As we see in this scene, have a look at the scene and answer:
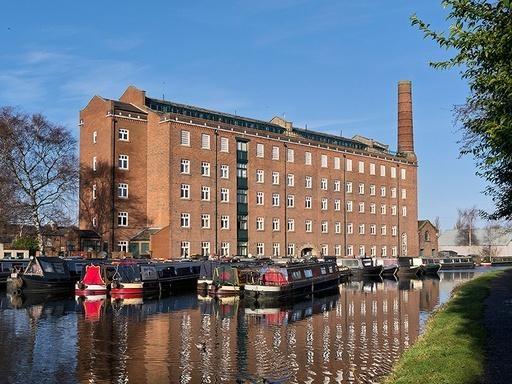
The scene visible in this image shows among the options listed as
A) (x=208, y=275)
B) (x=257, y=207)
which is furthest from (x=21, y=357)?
(x=257, y=207)

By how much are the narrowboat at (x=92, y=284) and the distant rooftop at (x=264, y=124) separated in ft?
83.6

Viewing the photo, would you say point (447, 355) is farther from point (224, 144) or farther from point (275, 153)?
point (275, 153)

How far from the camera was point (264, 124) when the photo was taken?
7756 cm

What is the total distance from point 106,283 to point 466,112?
3065 centimetres

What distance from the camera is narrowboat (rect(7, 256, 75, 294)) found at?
43.3m

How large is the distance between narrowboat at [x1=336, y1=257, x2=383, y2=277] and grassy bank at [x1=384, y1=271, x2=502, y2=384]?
4279 cm

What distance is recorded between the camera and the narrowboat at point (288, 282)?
128 ft

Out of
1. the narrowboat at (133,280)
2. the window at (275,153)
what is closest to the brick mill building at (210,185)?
the window at (275,153)

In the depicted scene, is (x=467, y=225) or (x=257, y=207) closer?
(x=257, y=207)

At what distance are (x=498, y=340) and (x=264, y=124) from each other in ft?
200

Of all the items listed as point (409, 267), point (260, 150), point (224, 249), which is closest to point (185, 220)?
point (224, 249)

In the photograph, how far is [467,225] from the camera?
151750mm

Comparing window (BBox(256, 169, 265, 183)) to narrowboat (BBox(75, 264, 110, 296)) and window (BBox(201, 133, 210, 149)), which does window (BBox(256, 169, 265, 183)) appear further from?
narrowboat (BBox(75, 264, 110, 296))

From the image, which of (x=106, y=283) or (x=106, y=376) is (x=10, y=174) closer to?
(x=106, y=283)
